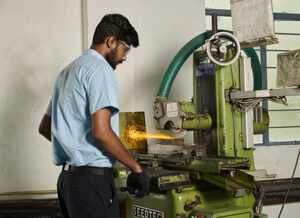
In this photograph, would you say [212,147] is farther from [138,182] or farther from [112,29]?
[112,29]

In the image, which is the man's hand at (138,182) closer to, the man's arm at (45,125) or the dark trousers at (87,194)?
the dark trousers at (87,194)

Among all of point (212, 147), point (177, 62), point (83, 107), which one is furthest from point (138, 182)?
point (177, 62)

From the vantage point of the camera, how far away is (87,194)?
1.74 m

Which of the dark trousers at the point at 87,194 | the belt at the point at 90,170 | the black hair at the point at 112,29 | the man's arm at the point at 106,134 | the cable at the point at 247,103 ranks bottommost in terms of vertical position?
the dark trousers at the point at 87,194

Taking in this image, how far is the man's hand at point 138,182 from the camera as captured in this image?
183cm

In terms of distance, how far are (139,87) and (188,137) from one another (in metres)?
0.58

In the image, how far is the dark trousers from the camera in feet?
5.72

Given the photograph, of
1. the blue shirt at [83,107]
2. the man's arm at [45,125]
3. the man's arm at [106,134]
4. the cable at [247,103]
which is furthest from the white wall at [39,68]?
the man's arm at [106,134]

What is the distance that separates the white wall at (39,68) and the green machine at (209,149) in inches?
19.9

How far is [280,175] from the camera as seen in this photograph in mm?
3867

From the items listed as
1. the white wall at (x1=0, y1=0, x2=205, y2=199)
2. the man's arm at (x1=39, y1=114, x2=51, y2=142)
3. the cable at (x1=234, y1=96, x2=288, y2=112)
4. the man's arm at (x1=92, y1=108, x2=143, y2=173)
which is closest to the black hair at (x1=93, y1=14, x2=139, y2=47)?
the man's arm at (x1=92, y1=108, x2=143, y2=173)

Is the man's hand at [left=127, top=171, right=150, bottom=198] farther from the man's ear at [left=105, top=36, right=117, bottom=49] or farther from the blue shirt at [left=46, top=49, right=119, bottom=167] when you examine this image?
the man's ear at [left=105, top=36, right=117, bottom=49]

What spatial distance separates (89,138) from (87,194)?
234 mm

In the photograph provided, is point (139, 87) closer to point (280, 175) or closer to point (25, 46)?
point (25, 46)
